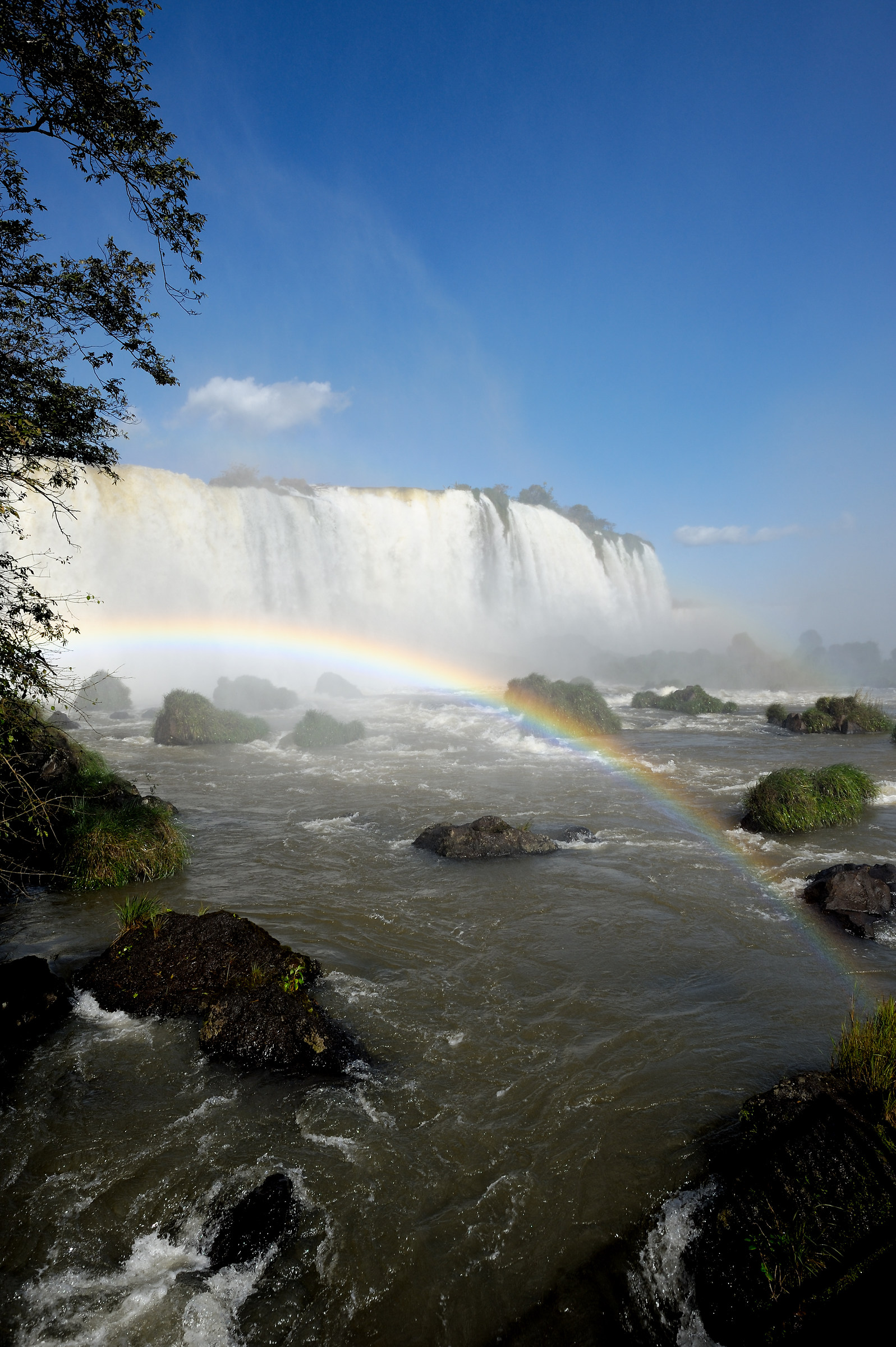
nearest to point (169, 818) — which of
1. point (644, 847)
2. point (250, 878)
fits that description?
point (250, 878)

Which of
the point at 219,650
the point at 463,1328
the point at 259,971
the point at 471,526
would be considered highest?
the point at 471,526

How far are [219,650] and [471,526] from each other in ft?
87.3

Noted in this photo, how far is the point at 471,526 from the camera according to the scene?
5697 centimetres

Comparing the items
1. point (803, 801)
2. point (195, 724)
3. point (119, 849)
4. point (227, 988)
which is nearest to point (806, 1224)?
point (227, 988)

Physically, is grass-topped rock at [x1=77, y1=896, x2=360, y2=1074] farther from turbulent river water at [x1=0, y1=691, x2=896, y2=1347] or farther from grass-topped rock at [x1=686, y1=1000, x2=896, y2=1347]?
grass-topped rock at [x1=686, y1=1000, x2=896, y2=1347]

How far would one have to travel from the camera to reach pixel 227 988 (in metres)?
5.95

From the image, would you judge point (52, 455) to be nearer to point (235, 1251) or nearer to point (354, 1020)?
point (354, 1020)

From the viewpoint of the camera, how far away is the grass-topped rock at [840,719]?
24797 millimetres

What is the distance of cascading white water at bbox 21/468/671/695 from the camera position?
4025 cm

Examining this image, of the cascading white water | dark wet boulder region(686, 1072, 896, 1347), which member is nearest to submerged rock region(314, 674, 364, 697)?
the cascading white water

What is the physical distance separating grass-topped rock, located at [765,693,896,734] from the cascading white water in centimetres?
2831

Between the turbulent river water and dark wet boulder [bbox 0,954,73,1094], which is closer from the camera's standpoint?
the turbulent river water

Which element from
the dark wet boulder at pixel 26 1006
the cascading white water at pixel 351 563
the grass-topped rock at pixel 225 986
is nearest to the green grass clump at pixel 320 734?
the grass-topped rock at pixel 225 986

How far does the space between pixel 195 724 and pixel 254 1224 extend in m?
20.8
